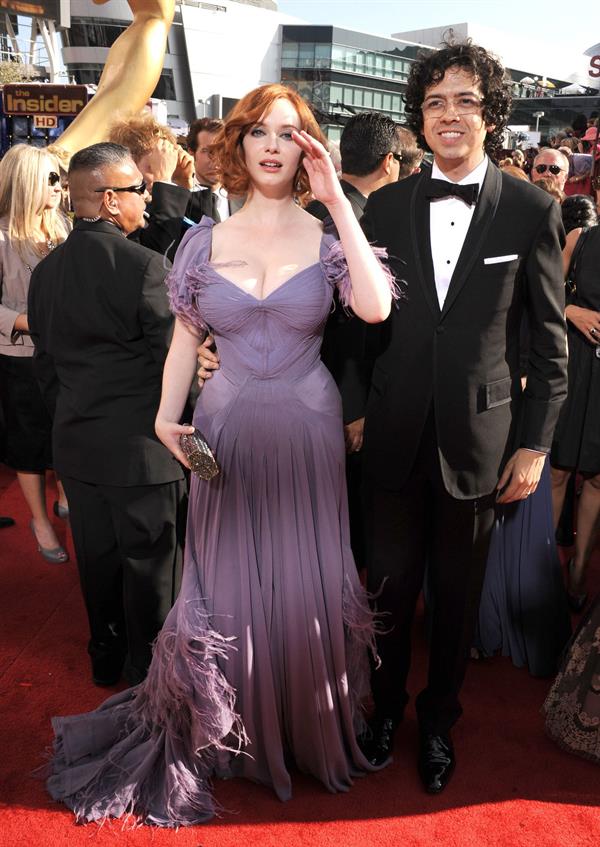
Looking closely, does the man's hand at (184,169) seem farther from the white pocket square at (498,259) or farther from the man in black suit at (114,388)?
the white pocket square at (498,259)

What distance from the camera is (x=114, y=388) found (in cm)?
246

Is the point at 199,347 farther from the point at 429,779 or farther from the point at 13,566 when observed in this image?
the point at 13,566

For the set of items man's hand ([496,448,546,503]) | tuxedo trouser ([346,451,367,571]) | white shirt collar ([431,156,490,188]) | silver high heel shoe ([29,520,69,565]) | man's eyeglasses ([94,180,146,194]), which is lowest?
silver high heel shoe ([29,520,69,565])

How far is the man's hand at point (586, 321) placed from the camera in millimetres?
3219

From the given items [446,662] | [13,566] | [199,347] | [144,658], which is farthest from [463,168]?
[13,566]

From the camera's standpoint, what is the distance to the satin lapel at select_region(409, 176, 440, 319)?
198cm

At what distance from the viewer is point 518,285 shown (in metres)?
1.98

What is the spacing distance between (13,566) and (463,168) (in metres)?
2.93

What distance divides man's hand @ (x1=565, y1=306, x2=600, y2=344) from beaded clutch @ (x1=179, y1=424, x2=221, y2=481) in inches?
77.4

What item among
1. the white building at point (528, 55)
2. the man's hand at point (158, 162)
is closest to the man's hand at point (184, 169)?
the man's hand at point (158, 162)

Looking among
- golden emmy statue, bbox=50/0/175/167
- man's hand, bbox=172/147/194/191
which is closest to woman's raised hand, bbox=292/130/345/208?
man's hand, bbox=172/147/194/191

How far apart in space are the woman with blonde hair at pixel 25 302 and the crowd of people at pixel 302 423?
1.00 meters

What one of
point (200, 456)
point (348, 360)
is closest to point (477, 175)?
point (348, 360)

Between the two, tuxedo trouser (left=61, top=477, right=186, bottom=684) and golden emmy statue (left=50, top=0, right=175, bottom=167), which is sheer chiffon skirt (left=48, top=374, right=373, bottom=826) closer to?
tuxedo trouser (left=61, top=477, right=186, bottom=684)
